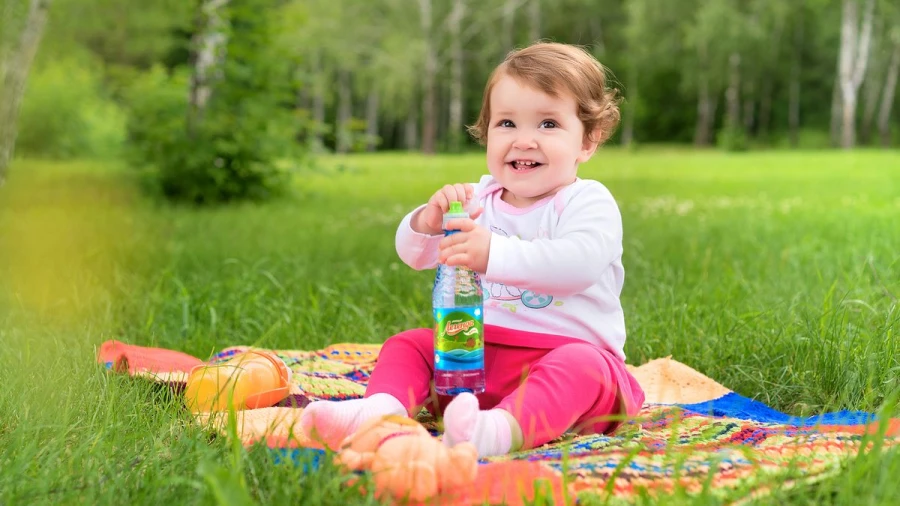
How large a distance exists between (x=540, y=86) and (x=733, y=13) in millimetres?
28187

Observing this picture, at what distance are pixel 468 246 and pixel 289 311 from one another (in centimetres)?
156

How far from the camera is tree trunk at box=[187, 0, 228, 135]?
761cm

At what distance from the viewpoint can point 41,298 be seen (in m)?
3.44

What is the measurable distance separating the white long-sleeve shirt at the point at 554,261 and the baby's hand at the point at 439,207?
0.02 m

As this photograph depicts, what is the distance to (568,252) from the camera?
2088 mm

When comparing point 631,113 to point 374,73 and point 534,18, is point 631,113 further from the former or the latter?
point 374,73

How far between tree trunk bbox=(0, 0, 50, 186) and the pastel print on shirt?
5851mm

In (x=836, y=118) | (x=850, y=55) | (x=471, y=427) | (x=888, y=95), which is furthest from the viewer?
(x=888, y=95)

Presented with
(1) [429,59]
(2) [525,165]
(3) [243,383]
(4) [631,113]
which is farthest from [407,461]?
(4) [631,113]

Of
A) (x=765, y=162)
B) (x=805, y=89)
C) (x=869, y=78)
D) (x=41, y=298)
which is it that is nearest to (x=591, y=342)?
(x=41, y=298)

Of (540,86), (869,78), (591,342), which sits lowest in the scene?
(591,342)

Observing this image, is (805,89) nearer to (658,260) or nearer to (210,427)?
(658,260)

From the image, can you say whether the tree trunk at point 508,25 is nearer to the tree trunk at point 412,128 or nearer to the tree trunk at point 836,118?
the tree trunk at point 412,128

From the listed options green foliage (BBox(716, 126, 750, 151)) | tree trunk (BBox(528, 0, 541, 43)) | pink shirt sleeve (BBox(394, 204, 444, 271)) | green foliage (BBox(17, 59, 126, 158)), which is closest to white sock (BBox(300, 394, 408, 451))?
pink shirt sleeve (BBox(394, 204, 444, 271))
